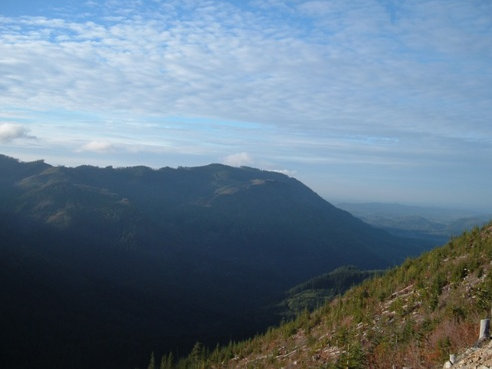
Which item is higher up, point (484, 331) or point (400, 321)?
point (484, 331)

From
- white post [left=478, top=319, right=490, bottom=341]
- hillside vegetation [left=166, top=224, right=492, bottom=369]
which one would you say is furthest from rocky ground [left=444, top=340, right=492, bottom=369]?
hillside vegetation [left=166, top=224, right=492, bottom=369]

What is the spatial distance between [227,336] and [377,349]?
518 feet

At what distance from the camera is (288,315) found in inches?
7219

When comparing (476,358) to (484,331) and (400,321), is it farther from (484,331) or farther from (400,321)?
(400,321)

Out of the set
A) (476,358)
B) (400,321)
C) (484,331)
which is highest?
(484,331)

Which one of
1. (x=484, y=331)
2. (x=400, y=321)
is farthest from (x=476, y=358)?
(x=400, y=321)

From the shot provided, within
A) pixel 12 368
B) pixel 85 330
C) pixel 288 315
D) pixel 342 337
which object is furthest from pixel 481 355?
A: pixel 85 330

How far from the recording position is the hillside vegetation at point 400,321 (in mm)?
14781

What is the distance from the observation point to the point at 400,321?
20.1 meters

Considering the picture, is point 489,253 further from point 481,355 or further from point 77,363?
point 77,363

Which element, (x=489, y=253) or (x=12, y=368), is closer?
(x=489, y=253)

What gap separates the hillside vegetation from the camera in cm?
1478

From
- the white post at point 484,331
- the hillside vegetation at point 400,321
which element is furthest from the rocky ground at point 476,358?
the hillside vegetation at point 400,321

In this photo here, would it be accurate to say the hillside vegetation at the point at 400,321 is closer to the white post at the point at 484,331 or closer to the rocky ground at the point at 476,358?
the white post at the point at 484,331
